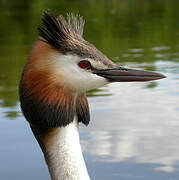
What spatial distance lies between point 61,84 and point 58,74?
0.29 feet

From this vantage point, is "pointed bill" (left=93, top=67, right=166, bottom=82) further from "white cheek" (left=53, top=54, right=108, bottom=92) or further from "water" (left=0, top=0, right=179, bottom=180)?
"water" (left=0, top=0, right=179, bottom=180)

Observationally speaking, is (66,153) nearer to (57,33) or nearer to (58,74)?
(58,74)

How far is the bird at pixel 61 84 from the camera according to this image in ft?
13.4

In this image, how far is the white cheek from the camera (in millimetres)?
4125

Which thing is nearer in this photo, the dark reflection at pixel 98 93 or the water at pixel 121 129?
the water at pixel 121 129

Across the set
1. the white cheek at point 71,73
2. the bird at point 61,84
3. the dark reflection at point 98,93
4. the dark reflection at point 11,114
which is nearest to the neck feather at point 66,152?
the bird at point 61,84

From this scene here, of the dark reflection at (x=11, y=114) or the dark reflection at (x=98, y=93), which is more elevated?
the dark reflection at (x=11, y=114)

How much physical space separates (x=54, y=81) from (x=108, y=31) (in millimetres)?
15757

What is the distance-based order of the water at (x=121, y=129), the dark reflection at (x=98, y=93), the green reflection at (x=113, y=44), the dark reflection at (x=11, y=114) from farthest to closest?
1. the green reflection at (x=113, y=44)
2. the dark reflection at (x=98, y=93)
3. the dark reflection at (x=11, y=114)
4. the water at (x=121, y=129)

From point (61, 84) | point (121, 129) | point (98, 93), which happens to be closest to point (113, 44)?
point (98, 93)

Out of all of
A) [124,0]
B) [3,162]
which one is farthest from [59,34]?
[124,0]

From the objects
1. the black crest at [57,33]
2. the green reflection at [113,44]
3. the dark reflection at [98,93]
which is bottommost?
the green reflection at [113,44]

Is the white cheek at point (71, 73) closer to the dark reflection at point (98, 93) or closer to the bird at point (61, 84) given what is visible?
the bird at point (61, 84)

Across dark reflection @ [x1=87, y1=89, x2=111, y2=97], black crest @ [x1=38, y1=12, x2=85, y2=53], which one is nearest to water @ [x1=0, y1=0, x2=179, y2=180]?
dark reflection @ [x1=87, y1=89, x2=111, y2=97]
